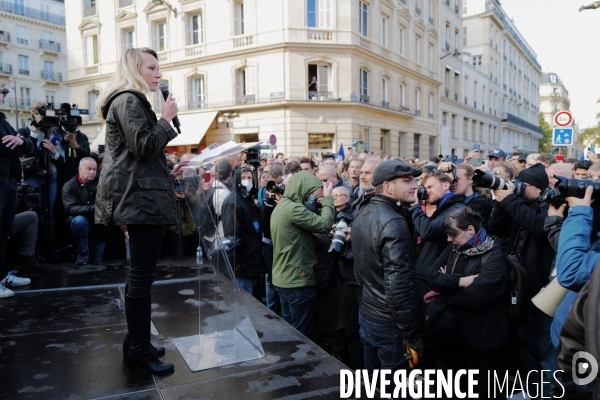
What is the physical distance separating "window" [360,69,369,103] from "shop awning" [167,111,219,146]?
838 cm

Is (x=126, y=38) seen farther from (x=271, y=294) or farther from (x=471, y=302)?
(x=471, y=302)

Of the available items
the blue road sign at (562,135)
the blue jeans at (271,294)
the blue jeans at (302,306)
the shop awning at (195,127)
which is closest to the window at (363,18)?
the shop awning at (195,127)

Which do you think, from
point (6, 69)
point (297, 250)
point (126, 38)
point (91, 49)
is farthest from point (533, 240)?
point (6, 69)

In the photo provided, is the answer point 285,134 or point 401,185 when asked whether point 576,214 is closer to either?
point 401,185

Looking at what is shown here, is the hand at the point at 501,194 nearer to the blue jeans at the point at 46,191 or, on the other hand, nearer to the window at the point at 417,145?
the blue jeans at the point at 46,191

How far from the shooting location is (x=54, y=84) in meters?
44.3

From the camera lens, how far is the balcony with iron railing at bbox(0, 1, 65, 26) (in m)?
42.5

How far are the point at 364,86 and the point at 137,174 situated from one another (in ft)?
81.3

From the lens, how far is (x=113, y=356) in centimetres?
338

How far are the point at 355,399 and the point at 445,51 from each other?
37.6 metres

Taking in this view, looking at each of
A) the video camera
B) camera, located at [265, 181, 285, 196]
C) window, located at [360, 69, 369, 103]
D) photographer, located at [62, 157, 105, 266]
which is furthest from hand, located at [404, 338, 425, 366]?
window, located at [360, 69, 369, 103]

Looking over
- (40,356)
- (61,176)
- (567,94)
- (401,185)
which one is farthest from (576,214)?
(567,94)

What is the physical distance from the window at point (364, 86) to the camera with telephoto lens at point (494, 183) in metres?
22.4

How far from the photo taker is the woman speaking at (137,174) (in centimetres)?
276
